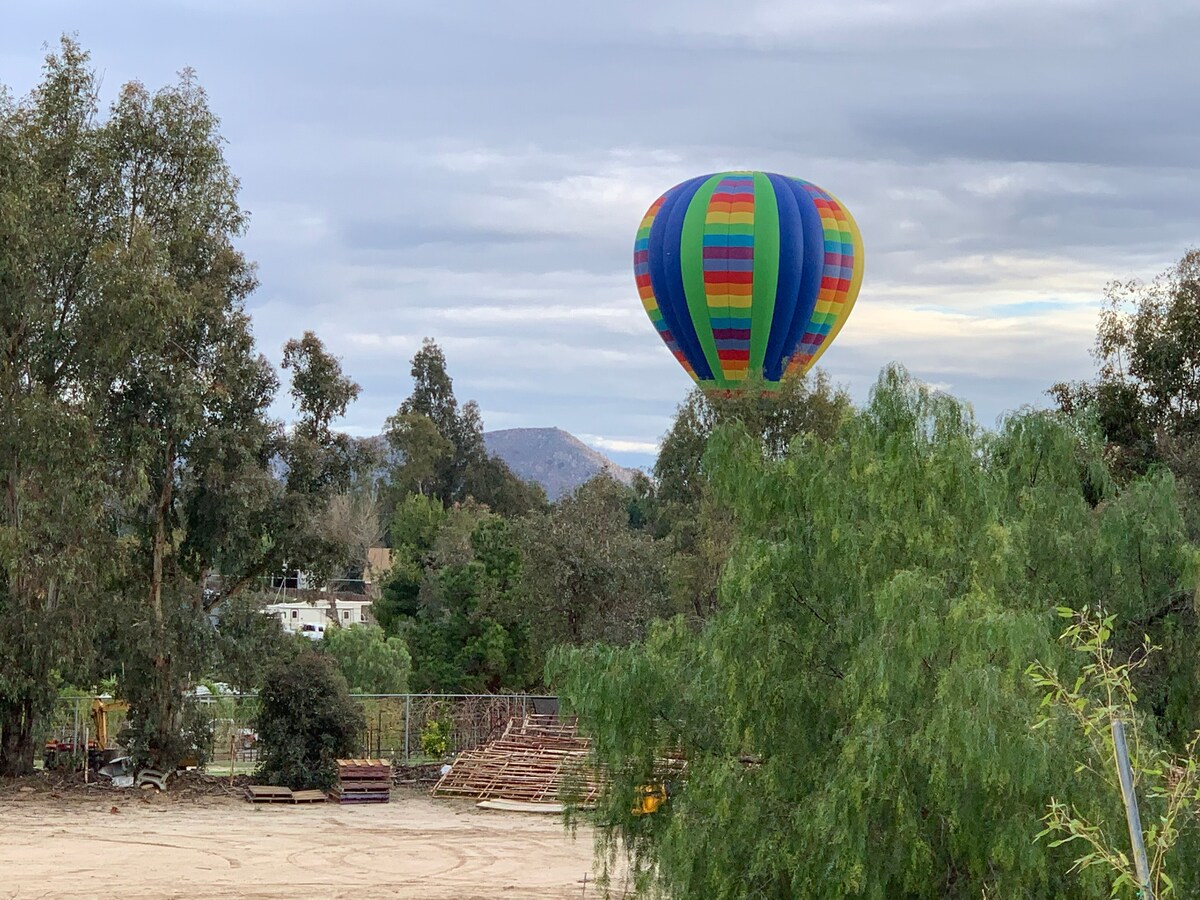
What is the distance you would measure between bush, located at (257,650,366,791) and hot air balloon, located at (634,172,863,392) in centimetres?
1652

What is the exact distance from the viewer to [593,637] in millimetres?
33844

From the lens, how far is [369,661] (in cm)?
4453

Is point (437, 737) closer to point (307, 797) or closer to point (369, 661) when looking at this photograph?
point (307, 797)

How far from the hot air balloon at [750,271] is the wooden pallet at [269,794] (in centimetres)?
1821

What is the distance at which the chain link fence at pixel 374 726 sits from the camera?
1084 inches

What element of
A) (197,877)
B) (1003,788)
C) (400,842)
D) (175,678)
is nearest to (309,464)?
(175,678)

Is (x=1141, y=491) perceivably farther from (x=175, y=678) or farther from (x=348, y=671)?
(x=348, y=671)

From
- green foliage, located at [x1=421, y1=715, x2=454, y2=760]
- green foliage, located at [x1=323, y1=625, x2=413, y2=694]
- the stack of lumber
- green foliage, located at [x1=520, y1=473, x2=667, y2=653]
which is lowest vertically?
the stack of lumber

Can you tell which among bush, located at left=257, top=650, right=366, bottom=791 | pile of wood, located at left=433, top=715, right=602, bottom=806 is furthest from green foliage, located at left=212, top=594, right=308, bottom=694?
pile of wood, located at left=433, top=715, right=602, bottom=806

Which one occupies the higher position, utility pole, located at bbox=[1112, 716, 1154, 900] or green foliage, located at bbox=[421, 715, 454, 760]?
utility pole, located at bbox=[1112, 716, 1154, 900]

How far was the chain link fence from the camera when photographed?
90.3 ft

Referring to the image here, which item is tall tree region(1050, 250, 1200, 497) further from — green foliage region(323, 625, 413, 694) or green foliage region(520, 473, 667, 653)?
green foliage region(323, 625, 413, 694)

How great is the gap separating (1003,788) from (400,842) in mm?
13916

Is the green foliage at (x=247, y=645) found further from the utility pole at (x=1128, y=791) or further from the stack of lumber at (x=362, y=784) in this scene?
the utility pole at (x=1128, y=791)
